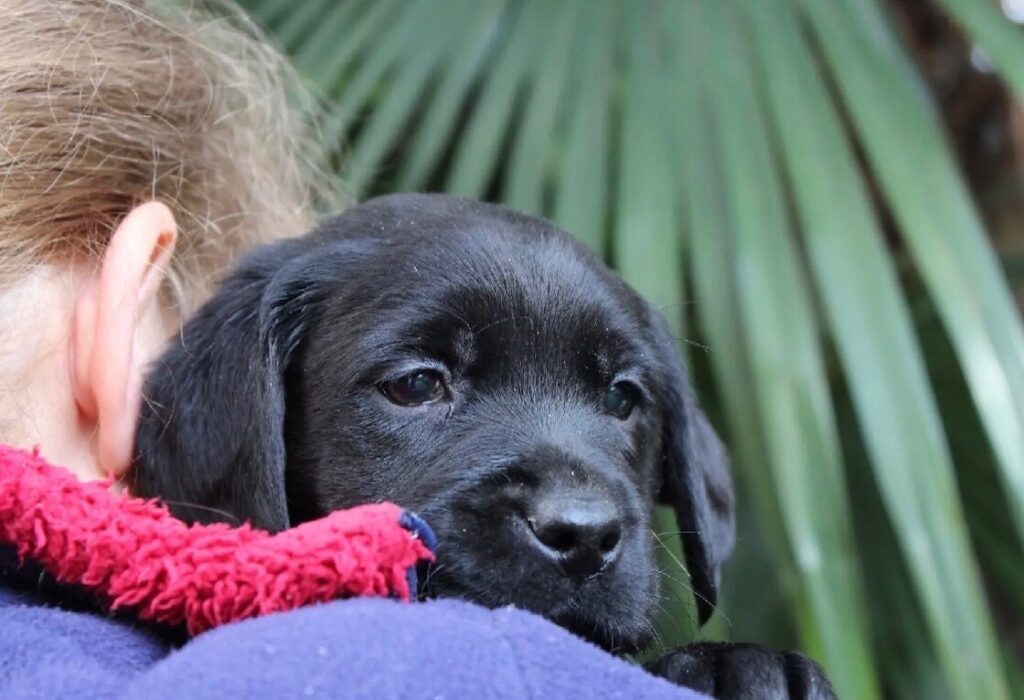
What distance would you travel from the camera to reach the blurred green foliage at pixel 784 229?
64.4 inches

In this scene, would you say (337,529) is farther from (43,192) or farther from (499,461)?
(43,192)

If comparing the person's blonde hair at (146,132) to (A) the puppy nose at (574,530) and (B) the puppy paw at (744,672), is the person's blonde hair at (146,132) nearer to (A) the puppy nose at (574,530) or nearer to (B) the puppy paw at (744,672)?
(A) the puppy nose at (574,530)

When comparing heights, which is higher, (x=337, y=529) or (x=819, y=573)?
(x=337, y=529)

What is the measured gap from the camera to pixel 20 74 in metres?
1.28

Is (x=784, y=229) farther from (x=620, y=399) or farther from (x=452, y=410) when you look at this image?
(x=452, y=410)

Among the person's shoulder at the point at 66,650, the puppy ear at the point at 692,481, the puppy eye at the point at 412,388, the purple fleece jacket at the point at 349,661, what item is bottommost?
the puppy ear at the point at 692,481

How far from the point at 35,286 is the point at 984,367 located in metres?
1.29

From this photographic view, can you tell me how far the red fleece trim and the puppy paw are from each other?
1.27 feet

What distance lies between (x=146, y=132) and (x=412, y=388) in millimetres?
515

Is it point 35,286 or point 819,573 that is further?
point 819,573

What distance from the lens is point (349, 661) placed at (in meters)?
0.72

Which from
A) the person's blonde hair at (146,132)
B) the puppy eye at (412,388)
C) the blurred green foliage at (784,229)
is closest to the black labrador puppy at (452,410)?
the puppy eye at (412,388)

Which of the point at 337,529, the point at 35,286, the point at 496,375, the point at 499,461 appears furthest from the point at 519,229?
the point at 337,529

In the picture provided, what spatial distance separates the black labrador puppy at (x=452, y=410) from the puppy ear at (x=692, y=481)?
Answer: 76 millimetres
